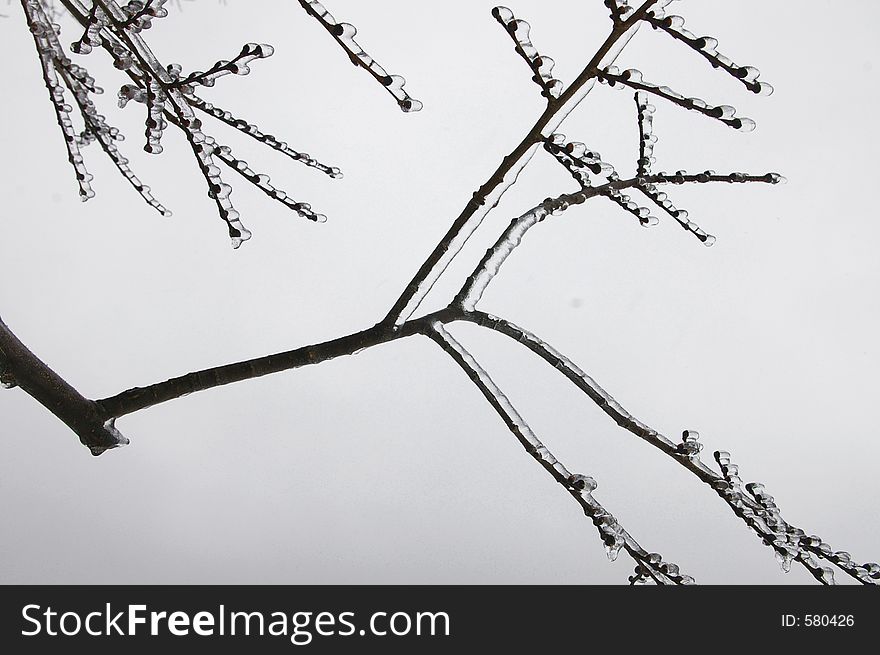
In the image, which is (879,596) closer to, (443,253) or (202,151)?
(443,253)

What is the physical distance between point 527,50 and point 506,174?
0.29ft

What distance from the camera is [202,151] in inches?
25.7

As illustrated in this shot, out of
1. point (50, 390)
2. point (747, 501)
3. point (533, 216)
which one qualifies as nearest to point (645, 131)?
point (533, 216)

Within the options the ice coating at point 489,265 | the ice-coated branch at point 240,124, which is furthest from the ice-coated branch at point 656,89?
the ice-coated branch at point 240,124

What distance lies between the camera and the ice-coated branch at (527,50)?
461mm

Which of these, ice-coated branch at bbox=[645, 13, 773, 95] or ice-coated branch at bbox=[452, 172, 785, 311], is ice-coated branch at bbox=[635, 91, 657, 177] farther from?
ice-coated branch at bbox=[645, 13, 773, 95]

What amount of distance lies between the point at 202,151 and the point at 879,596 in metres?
0.86

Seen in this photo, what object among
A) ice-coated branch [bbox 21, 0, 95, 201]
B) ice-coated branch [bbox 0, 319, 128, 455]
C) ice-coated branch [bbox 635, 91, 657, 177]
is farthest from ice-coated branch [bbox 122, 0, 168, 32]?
ice-coated branch [bbox 635, 91, 657, 177]

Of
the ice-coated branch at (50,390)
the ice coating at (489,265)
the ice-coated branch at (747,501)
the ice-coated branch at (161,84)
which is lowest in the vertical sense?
the ice-coated branch at (747,501)

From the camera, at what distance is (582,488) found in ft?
1.68

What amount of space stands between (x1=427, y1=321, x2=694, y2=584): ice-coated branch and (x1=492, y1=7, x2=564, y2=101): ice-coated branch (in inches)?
7.8

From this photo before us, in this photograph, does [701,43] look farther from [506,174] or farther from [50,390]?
[50,390]

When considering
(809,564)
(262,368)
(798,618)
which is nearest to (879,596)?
(798,618)

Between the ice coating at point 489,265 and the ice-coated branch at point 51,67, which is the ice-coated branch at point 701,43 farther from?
the ice-coated branch at point 51,67
